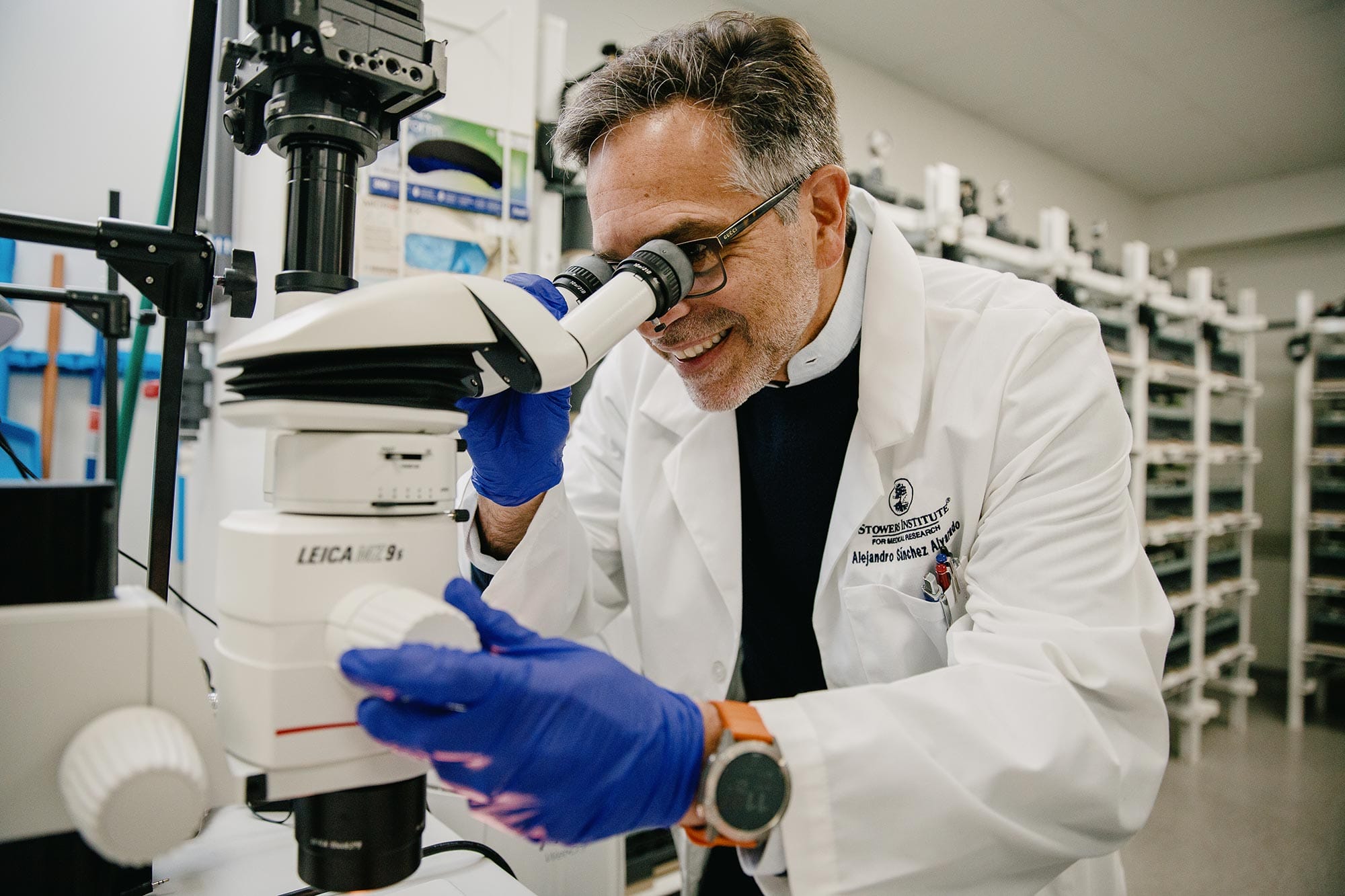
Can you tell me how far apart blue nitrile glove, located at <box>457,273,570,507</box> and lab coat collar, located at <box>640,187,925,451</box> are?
39 centimetres

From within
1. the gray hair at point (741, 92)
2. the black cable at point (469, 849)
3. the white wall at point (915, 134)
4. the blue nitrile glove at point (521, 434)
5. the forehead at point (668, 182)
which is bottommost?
the black cable at point (469, 849)

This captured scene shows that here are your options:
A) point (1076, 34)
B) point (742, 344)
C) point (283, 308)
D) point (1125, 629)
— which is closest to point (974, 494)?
point (1125, 629)

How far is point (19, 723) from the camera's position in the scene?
0.44m

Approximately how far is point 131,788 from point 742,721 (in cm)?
41

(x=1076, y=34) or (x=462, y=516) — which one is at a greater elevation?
(x=1076, y=34)

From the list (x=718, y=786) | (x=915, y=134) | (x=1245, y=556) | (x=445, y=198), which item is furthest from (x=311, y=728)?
(x=1245, y=556)

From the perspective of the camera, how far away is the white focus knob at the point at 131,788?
1.36 feet

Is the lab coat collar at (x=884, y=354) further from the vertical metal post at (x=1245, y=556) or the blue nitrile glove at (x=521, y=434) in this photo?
the vertical metal post at (x=1245, y=556)

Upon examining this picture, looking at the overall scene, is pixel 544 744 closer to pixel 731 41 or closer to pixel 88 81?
pixel 731 41

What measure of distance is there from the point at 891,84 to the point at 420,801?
420 centimetres

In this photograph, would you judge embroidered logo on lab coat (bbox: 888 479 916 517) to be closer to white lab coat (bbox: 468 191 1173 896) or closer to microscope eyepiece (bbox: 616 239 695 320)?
white lab coat (bbox: 468 191 1173 896)

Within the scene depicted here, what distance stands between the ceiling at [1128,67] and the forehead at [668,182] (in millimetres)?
2638

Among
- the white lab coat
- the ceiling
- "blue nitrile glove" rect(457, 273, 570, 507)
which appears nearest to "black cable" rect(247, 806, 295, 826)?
the white lab coat

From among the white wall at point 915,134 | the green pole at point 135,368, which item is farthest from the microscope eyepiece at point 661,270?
the white wall at point 915,134
